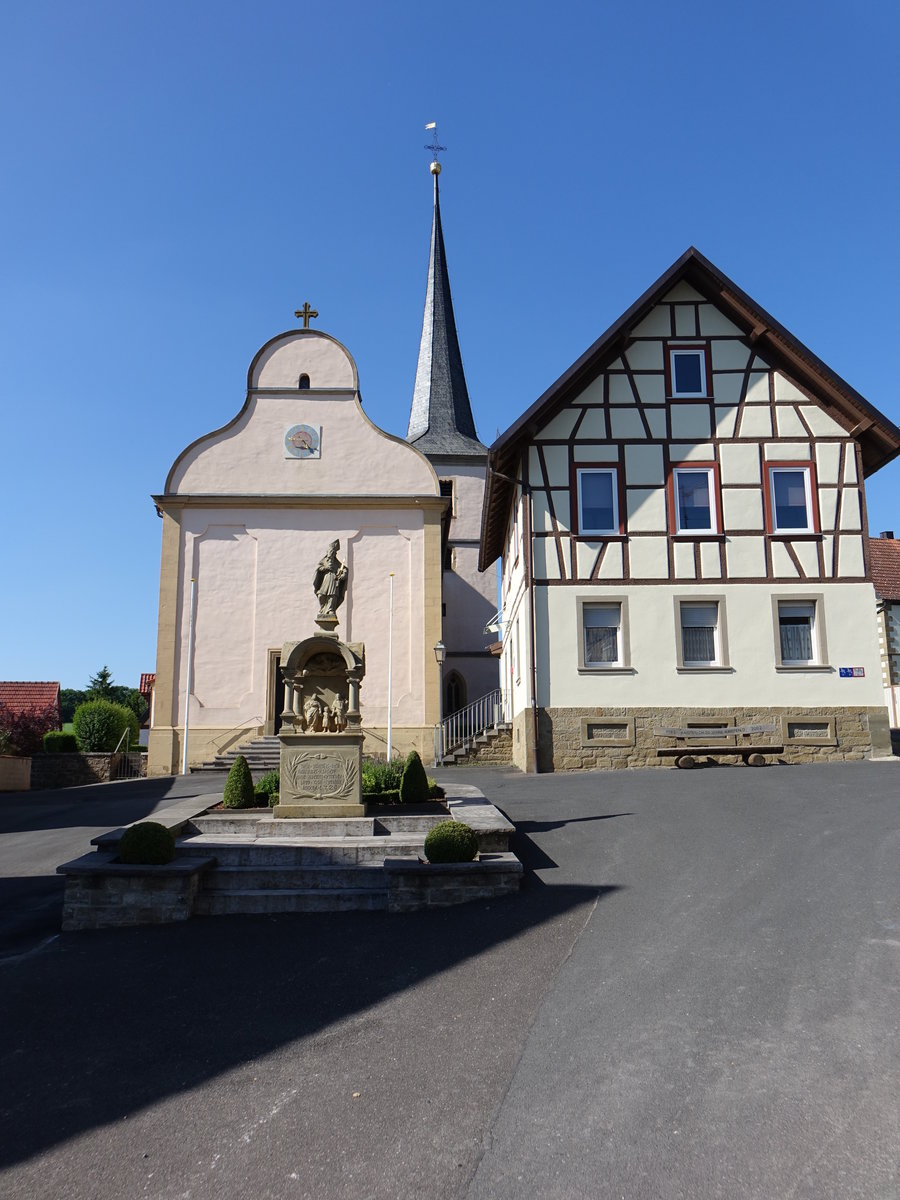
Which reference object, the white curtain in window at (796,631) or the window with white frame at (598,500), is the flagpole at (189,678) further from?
the white curtain in window at (796,631)

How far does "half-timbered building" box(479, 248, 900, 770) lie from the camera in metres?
20.0

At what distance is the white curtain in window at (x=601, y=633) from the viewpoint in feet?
67.1

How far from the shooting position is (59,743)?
26.6 metres

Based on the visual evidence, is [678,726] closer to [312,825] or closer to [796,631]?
[796,631]

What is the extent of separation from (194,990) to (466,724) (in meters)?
19.5

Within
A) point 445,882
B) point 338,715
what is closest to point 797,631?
point 338,715

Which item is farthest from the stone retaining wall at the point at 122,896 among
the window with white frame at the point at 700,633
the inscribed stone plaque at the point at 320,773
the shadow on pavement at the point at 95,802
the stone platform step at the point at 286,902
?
the window with white frame at the point at 700,633

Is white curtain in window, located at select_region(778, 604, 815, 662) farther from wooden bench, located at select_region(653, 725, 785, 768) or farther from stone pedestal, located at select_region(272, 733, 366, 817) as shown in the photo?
stone pedestal, located at select_region(272, 733, 366, 817)

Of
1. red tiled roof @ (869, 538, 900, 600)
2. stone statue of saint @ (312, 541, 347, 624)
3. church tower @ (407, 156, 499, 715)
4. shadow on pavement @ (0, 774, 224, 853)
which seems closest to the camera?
stone statue of saint @ (312, 541, 347, 624)

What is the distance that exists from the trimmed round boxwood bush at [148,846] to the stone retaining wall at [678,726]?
38.6ft

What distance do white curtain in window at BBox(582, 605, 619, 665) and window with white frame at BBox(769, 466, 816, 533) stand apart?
417 centimetres

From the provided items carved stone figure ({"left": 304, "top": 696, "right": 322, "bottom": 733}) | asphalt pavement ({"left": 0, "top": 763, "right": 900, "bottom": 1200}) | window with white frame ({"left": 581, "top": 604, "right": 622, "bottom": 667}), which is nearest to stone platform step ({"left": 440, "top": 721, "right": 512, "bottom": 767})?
window with white frame ({"left": 581, "top": 604, "right": 622, "bottom": 667})

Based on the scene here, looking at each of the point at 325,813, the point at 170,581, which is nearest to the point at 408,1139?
the point at 325,813

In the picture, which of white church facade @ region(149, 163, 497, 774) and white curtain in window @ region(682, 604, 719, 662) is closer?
white curtain in window @ region(682, 604, 719, 662)
